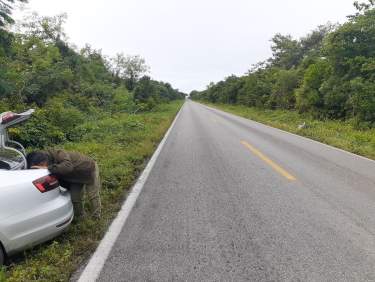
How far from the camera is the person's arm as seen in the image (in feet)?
13.9

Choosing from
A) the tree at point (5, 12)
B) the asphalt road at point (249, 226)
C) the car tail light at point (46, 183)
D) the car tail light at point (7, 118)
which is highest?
the tree at point (5, 12)

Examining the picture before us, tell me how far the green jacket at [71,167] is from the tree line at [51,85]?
12.2 ft

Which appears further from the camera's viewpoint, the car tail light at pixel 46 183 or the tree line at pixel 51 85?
the tree line at pixel 51 85

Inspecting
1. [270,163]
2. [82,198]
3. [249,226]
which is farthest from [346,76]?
[82,198]

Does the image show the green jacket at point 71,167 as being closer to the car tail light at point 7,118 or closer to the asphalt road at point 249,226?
the car tail light at point 7,118

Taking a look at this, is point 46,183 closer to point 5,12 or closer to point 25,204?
point 25,204

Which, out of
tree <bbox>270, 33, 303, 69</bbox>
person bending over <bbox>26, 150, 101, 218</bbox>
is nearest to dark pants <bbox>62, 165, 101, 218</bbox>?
person bending over <bbox>26, 150, 101, 218</bbox>

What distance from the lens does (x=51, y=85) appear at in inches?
747

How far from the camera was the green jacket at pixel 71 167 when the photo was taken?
4.29 m

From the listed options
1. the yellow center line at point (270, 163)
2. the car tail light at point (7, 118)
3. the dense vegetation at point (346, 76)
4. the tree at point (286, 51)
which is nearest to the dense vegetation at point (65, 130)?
the car tail light at point (7, 118)

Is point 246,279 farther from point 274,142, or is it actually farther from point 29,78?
point 29,78

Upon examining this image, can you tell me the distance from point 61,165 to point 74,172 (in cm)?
27

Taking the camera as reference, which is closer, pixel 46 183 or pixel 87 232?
pixel 46 183

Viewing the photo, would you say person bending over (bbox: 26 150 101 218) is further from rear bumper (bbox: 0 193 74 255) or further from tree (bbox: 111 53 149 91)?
tree (bbox: 111 53 149 91)
